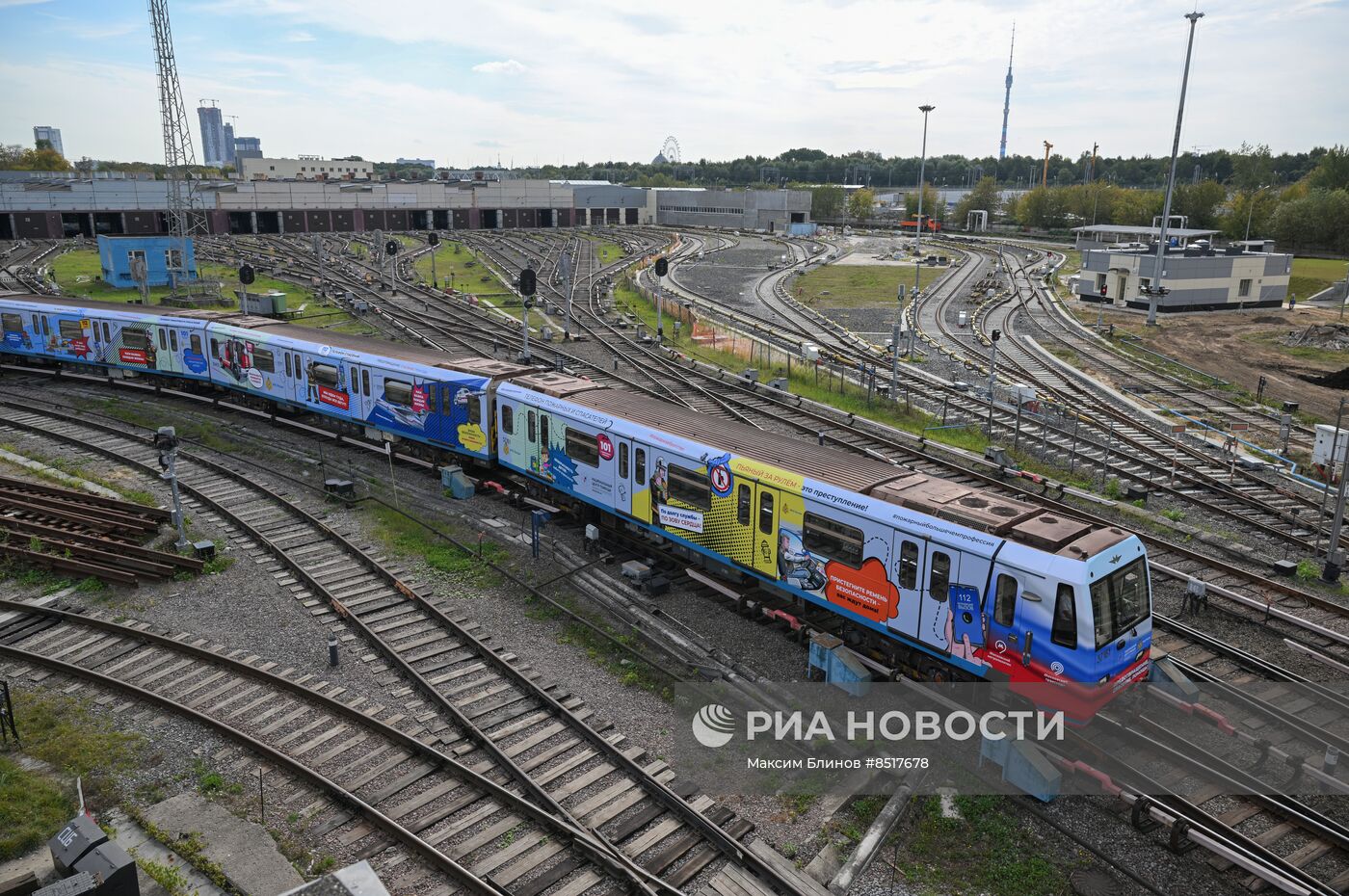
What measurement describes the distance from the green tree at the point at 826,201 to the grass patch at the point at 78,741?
142 metres

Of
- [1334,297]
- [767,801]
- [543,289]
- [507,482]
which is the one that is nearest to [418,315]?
[543,289]

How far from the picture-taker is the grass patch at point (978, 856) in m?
10.7

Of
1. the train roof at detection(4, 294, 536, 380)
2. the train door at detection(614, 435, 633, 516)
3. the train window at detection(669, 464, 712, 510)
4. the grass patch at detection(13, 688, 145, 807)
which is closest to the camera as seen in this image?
the grass patch at detection(13, 688, 145, 807)

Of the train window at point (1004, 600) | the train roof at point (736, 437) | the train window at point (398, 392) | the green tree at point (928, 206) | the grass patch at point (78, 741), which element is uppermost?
the green tree at point (928, 206)

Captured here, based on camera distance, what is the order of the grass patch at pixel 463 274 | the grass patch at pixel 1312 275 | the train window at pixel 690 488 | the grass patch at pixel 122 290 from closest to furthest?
the train window at pixel 690 488 → the grass patch at pixel 122 290 → the grass patch at pixel 463 274 → the grass patch at pixel 1312 275

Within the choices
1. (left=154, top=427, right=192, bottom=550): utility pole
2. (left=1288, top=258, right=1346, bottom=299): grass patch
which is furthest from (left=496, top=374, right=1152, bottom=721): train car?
(left=1288, top=258, right=1346, bottom=299): grass patch

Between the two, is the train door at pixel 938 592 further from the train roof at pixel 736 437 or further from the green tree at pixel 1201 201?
the green tree at pixel 1201 201

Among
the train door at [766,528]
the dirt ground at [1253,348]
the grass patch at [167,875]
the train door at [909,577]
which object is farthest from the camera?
the dirt ground at [1253,348]

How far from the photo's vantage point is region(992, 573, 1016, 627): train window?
1288 centimetres

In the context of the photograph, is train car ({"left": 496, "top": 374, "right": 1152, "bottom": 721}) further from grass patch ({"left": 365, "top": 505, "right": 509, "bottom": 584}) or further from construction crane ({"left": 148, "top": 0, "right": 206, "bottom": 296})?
construction crane ({"left": 148, "top": 0, "right": 206, "bottom": 296})

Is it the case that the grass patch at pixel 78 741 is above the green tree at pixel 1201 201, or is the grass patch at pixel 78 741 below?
below

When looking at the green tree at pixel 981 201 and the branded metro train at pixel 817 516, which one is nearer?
the branded metro train at pixel 817 516

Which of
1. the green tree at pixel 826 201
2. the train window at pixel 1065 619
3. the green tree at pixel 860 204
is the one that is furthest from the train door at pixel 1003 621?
the green tree at pixel 860 204

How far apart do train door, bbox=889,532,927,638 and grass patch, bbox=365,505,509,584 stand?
340 inches
